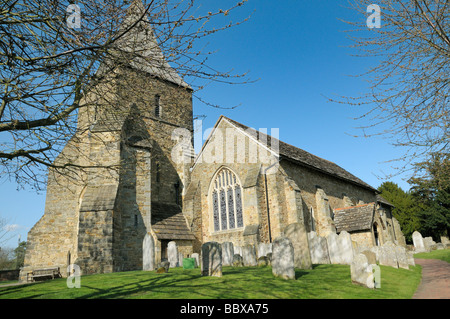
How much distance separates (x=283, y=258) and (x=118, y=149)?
10.7 metres

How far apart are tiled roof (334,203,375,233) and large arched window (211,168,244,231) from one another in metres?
6.69

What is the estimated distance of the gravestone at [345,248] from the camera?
12.0 meters

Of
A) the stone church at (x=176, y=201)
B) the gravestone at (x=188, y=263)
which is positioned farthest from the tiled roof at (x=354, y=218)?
the gravestone at (x=188, y=263)

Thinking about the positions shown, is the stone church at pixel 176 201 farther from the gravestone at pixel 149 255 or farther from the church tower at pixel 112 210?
the gravestone at pixel 149 255

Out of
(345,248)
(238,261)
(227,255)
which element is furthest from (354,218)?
(238,261)

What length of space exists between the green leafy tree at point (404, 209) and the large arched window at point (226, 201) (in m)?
30.4

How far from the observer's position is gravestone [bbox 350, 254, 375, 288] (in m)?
7.96

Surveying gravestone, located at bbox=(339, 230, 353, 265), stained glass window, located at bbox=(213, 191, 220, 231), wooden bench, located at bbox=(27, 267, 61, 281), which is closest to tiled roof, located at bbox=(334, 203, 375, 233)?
gravestone, located at bbox=(339, 230, 353, 265)

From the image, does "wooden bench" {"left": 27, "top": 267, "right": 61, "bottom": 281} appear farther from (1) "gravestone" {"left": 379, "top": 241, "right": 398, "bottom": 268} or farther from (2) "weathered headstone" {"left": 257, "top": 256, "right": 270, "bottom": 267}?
(1) "gravestone" {"left": 379, "top": 241, "right": 398, "bottom": 268}

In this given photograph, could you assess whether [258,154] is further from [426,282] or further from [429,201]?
[429,201]

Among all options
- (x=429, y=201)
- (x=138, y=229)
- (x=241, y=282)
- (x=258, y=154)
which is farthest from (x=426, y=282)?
(x=429, y=201)

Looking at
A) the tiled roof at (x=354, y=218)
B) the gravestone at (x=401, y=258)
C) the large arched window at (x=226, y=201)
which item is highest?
the large arched window at (x=226, y=201)

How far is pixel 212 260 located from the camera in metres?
9.02

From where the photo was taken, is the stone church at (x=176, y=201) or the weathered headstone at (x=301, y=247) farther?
the stone church at (x=176, y=201)
